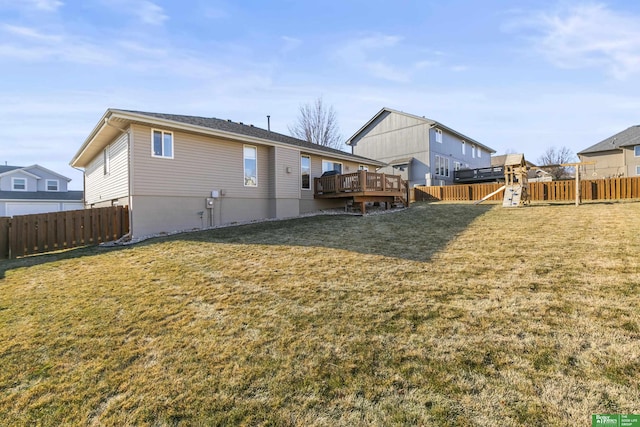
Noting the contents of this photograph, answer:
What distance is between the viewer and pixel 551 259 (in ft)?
17.3

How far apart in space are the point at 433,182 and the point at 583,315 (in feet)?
79.6

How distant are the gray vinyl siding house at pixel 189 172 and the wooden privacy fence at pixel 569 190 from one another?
1200 centimetres

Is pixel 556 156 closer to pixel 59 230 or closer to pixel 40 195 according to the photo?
pixel 59 230

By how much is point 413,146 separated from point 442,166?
3417 mm

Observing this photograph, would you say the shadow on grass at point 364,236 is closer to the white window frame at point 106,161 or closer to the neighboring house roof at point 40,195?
the white window frame at point 106,161

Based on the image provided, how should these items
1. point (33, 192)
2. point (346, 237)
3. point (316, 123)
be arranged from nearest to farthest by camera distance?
point (346, 237) < point (33, 192) < point (316, 123)

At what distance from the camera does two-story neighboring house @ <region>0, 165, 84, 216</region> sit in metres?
24.8

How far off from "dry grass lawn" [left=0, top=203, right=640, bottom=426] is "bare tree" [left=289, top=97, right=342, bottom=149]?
29492mm

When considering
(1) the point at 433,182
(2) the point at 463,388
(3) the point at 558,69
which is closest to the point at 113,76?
(2) the point at 463,388

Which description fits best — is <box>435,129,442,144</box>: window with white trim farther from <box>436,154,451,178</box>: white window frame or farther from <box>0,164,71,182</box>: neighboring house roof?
<box>0,164,71,182</box>: neighboring house roof

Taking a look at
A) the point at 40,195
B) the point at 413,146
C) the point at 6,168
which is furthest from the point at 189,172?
the point at 6,168

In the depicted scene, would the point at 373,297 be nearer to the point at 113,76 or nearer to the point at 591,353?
the point at 591,353

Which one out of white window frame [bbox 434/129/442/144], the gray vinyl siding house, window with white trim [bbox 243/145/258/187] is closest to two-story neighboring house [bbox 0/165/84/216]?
the gray vinyl siding house

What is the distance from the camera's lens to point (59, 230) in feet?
31.1
